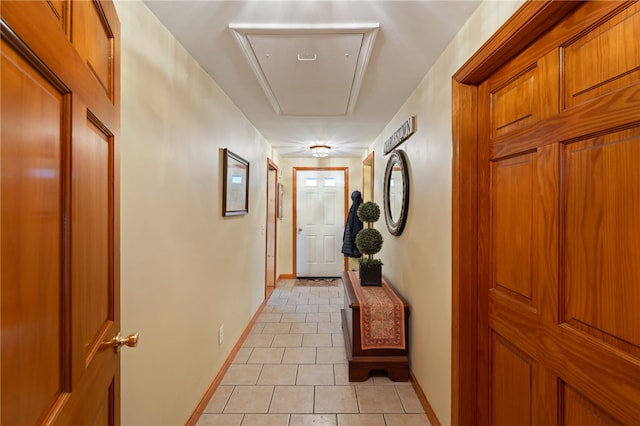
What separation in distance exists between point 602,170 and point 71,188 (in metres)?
1.37

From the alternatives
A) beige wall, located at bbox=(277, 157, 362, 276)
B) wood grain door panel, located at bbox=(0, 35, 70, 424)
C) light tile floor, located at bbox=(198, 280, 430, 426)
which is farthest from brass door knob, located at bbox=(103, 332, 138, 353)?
beige wall, located at bbox=(277, 157, 362, 276)

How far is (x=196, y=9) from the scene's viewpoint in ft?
4.45

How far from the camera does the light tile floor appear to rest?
6.29 ft

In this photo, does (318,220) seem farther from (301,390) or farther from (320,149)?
(301,390)

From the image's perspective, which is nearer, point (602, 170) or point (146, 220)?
point (602, 170)

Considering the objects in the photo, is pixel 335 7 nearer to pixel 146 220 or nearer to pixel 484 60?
pixel 484 60

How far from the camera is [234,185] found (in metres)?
2.58

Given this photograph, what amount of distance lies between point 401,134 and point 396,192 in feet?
1.75

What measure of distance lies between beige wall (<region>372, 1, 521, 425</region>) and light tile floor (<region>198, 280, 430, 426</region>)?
0.29 m

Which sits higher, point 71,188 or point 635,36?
point 635,36

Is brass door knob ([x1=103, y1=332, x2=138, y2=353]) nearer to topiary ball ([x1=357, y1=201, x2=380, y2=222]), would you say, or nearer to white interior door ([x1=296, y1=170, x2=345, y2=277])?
topiary ball ([x1=357, y1=201, x2=380, y2=222])

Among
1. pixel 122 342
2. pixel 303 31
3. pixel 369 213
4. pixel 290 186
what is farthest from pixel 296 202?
pixel 122 342

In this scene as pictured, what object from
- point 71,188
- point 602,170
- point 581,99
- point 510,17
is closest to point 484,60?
point 510,17

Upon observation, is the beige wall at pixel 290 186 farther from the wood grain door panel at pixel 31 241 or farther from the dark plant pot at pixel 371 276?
the wood grain door panel at pixel 31 241
